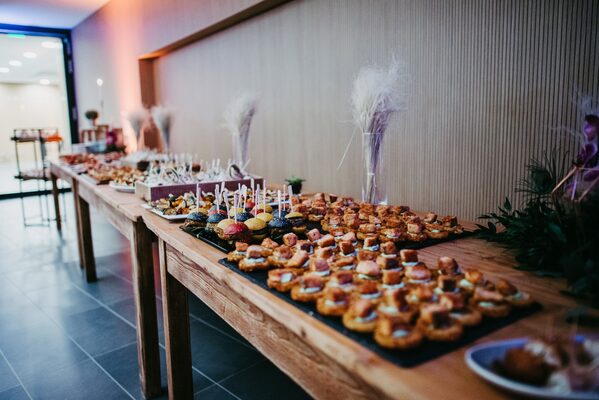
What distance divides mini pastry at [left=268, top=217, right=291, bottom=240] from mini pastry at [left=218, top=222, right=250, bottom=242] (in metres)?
0.09

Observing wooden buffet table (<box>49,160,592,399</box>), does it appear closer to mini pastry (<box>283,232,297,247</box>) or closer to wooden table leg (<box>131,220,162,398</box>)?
wooden table leg (<box>131,220,162,398</box>)

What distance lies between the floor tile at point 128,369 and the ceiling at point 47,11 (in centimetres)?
591

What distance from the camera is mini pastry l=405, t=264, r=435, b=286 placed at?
0.99 m

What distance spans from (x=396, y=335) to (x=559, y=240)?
606mm

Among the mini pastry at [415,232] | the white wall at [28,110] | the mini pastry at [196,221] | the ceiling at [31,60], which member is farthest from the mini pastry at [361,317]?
the ceiling at [31,60]

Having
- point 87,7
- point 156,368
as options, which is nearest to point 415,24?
point 156,368

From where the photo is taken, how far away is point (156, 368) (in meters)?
2.04

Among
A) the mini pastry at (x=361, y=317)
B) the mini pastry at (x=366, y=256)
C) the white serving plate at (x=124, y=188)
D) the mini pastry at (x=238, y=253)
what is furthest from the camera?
the white serving plate at (x=124, y=188)

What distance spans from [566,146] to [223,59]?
3423mm

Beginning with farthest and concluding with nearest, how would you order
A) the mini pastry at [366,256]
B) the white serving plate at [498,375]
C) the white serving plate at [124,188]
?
the white serving plate at [124,188] → the mini pastry at [366,256] → the white serving plate at [498,375]

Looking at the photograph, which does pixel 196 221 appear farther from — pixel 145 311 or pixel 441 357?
pixel 441 357

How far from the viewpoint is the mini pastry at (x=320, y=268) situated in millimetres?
1082

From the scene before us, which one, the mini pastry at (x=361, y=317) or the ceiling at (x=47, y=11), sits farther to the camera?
the ceiling at (x=47, y=11)

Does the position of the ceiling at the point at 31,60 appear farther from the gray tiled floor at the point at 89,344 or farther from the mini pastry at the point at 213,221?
the mini pastry at the point at 213,221
